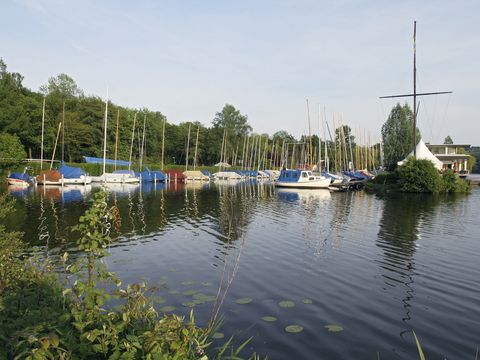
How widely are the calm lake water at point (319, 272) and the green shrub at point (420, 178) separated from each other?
70.6 ft

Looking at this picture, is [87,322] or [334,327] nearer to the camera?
[87,322]

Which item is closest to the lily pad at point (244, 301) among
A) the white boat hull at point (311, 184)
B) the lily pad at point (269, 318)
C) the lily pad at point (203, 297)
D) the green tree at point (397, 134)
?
the lily pad at point (203, 297)

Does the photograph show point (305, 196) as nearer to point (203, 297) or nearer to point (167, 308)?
point (203, 297)

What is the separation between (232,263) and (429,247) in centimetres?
916

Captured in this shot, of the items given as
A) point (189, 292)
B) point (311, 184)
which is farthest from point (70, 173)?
point (189, 292)

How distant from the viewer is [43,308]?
6500 mm

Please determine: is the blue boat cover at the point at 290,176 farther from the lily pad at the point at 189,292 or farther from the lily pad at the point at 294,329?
the lily pad at the point at 294,329

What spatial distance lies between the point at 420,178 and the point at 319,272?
39406 mm

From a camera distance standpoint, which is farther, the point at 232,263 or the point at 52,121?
the point at 52,121

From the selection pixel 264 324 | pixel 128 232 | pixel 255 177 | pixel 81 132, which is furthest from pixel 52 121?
pixel 264 324

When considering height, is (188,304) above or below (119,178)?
below

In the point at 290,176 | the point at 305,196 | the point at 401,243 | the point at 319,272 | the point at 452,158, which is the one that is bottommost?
the point at 319,272

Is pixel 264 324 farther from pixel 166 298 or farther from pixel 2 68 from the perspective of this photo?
pixel 2 68

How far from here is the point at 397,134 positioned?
98.1m
